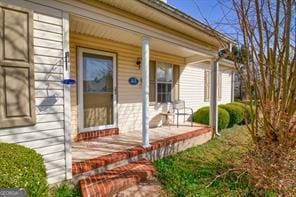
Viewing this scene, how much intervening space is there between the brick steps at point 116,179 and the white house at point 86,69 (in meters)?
0.40

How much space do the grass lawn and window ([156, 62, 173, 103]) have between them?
240 cm

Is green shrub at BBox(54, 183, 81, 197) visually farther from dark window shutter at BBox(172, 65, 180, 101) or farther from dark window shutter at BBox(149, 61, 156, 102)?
dark window shutter at BBox(172, 65, 180, 101)

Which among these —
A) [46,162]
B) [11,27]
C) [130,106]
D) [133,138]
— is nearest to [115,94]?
[130,106]

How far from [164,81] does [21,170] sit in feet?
20.5

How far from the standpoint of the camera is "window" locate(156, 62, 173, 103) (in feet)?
25.9

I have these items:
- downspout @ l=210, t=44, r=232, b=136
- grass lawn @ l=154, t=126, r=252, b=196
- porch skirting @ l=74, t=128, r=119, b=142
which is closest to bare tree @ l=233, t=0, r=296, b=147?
grass lawn @ l=154, t=126, r=252, b=196

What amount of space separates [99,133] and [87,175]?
2097 millimetres

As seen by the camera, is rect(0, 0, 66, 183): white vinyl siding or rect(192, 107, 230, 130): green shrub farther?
rect(192, 107, 230, 130): green shrub

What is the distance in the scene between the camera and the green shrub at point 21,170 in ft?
7.16

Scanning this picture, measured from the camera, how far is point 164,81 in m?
8.16

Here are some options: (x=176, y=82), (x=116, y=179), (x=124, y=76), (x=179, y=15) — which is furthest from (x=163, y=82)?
(x=116, y=179)

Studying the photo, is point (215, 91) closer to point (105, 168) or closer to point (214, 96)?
point (214, 96)

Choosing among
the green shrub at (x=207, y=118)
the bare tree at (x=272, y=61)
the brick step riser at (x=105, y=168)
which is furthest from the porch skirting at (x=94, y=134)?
the green shrub at (x=207, y=118)

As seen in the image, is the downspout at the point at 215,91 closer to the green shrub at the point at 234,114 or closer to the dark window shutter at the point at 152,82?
the dark window shutter at the point at 152,82
